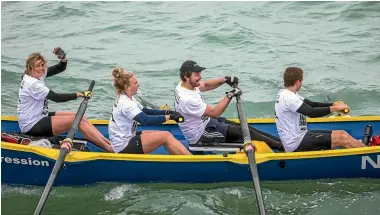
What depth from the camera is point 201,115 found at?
9.51 meters

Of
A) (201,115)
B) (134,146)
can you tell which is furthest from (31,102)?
(201,115)

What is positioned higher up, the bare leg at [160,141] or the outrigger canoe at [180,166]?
the bare leg at [160,141]

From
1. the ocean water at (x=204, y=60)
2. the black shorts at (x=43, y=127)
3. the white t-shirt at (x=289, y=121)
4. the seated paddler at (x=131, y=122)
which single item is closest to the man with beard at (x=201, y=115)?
the seated paddler at (x=131, y=122)

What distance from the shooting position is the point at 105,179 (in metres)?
9.48

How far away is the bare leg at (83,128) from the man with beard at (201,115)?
4.16 ft

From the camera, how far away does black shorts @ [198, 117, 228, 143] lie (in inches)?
389

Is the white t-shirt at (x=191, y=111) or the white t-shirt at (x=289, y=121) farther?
the white t-shirt at (x=191, y=111)

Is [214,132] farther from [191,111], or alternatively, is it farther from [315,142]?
[315,142]

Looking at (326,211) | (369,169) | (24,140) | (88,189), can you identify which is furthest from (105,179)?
(369,169)

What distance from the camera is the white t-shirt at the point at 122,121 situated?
9.09 metres

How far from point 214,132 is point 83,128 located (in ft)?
6.82

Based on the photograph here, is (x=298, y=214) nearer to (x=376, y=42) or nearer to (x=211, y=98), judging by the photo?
(x=211, y=98)

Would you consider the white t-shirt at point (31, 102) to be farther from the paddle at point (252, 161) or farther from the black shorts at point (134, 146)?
the paddle at point (252, 161)

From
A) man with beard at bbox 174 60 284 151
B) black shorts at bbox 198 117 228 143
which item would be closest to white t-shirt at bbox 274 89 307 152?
man with beard at bbox 174 60 284 151
